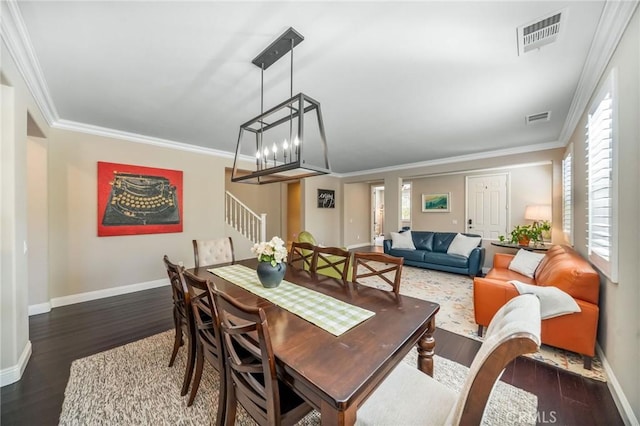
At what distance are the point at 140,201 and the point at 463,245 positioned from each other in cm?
598

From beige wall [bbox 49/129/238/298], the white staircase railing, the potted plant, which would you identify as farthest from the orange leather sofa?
beige wall [bbox 49/129/238/298]

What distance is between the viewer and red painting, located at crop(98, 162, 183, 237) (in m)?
3.71

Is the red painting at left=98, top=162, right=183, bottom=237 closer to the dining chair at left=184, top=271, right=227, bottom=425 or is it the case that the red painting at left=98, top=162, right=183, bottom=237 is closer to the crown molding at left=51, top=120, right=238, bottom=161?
the crown molding at left=51, top=120, right=238, bottom=161

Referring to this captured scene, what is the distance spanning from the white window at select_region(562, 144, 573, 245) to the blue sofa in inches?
50.9

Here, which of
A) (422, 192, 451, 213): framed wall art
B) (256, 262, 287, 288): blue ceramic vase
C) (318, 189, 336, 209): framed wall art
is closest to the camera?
(256, 262, 287, 288): blue ceramic vase

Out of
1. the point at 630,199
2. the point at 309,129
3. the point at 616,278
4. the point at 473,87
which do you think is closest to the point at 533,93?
the point at 473,87

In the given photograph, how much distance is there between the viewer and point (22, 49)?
1.88 m

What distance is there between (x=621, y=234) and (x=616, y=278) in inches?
13.7

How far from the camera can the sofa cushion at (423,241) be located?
18.8 feet

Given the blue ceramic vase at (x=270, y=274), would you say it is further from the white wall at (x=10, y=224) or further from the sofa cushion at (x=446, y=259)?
the sofa cushion at (x=446, y=259)

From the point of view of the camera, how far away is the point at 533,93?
267 cm

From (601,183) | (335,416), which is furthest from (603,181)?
(335,416)

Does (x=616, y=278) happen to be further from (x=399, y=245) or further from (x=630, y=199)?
(x=399, y=245)

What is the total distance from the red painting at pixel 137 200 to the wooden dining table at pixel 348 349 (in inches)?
126
